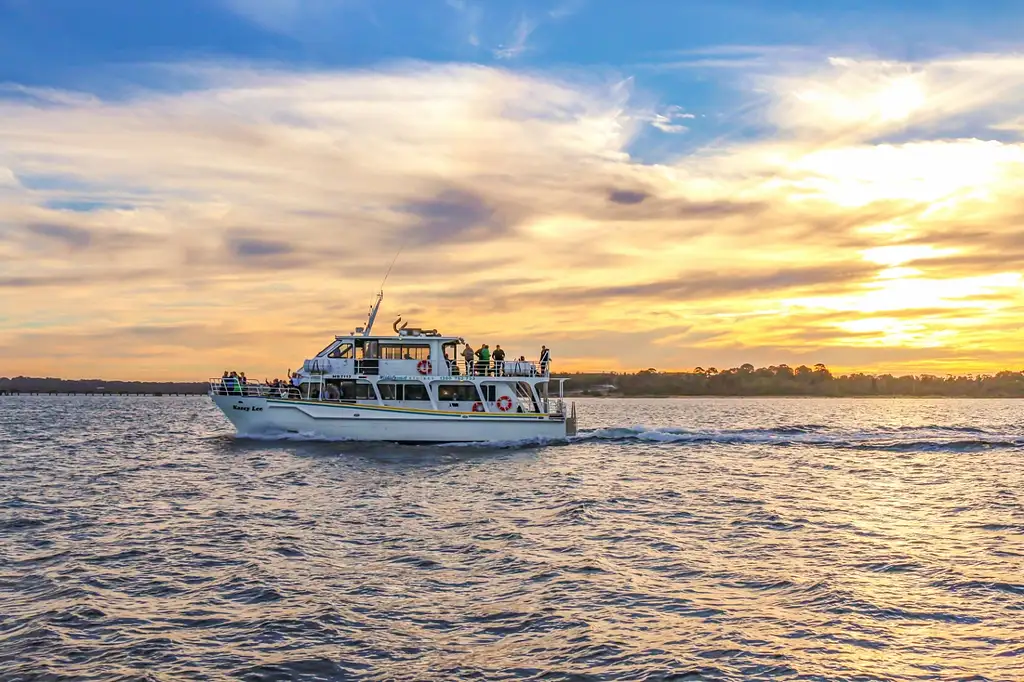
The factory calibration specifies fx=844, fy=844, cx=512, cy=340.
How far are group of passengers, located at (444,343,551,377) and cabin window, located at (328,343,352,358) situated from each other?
4602mm

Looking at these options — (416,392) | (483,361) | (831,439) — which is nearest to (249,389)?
(416,392)

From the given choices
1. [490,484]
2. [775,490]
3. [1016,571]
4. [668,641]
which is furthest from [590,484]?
[668,641]

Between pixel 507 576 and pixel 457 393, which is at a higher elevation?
pixel 457 393

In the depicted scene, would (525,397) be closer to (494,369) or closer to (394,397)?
(494,369)

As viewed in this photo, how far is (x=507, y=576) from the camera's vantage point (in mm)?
14680

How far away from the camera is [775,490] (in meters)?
26.9

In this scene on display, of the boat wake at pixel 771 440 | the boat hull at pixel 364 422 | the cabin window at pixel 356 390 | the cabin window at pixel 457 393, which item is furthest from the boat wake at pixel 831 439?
the cabin window at pixel 356 390

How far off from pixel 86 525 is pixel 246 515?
3601 mm

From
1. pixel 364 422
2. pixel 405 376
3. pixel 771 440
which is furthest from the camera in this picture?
pixel 771 440

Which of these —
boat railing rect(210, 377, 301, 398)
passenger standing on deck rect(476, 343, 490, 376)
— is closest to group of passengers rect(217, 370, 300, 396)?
boat railing rect(210, 377, 301, 398)

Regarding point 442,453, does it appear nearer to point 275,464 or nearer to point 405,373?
point 405,373

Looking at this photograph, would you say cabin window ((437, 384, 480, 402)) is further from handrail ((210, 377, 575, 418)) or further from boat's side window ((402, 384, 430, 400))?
handrail ((210, 377, 575, 418))

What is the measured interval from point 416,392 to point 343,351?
4.00m

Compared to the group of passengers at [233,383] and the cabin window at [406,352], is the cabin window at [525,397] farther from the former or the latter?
the group of passengers at [233,383]
